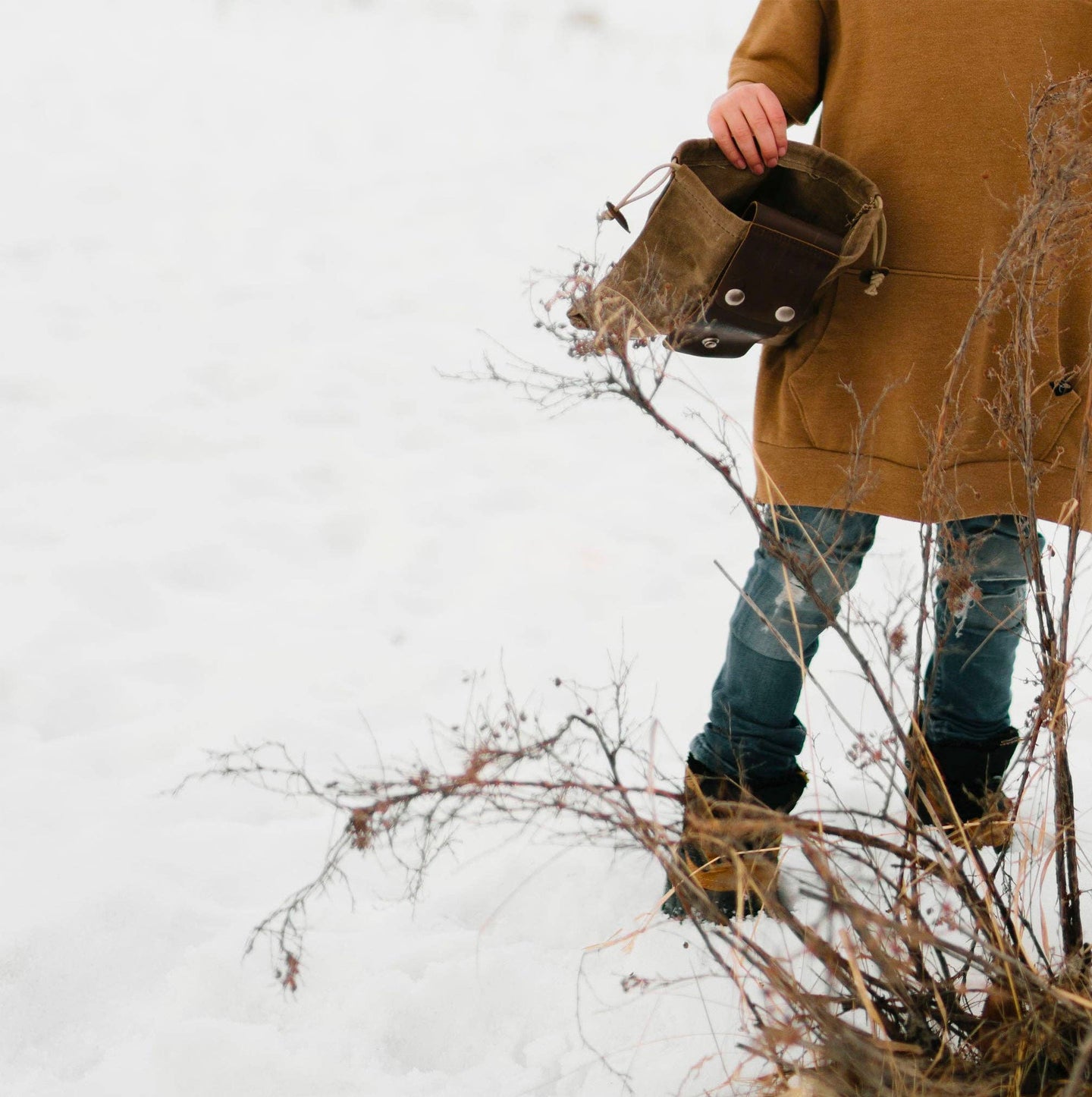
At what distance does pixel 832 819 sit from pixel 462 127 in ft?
15.4

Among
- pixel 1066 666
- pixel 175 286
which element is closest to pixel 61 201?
pixel 175 286

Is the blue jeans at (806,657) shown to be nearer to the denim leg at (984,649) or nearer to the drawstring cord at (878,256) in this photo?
the denim leg at (984,649)

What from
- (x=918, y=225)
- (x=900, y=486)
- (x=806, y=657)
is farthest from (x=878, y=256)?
(x=806, y=657)

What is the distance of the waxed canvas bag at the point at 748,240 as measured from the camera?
1.36 metres

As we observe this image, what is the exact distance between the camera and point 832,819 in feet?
5.83

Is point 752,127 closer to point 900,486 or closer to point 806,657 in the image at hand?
point 900,486

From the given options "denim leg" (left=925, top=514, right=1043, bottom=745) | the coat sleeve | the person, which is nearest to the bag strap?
the person

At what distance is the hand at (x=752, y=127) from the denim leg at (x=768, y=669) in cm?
49

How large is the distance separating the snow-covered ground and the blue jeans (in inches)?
8.4

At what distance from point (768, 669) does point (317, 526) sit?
161 cm

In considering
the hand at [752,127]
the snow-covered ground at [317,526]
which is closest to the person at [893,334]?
the hand at [752,127]

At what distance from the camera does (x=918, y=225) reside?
1.45m

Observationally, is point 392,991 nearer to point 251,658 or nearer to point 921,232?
point 251,658

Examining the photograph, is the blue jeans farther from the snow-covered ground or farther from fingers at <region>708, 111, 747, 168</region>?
fingers at <region>708, 111, 747, 168</region>
